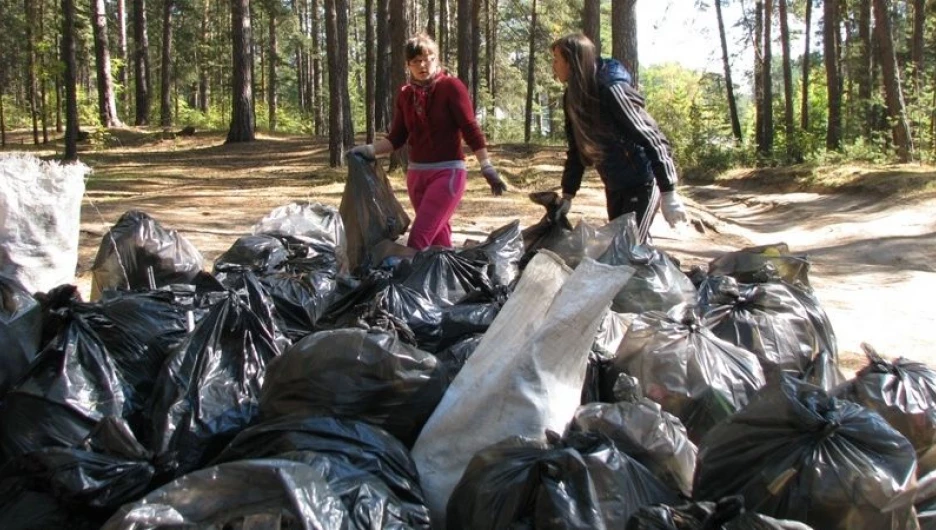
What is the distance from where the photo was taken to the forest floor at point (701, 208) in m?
6.62

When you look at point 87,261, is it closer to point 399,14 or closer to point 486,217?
point 486,217

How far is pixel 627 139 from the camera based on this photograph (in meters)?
4.41

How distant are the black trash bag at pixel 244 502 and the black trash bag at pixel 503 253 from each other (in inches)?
99.8

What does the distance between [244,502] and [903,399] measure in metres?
1.98

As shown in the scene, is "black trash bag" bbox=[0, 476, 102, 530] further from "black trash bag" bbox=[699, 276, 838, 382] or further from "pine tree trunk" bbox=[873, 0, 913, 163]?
"pine tree trunk" bbox=[873, 0, 913, 163]

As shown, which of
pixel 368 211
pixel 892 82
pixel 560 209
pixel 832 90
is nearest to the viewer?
pixel 560 209

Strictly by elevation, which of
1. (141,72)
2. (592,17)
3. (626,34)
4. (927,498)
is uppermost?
(141,72)

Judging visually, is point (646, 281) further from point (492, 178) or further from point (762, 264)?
point (492, 178)

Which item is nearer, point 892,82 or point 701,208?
point 701,208

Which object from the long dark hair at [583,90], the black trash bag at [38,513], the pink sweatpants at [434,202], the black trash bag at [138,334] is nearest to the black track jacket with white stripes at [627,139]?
the long dark hair at [583,90]

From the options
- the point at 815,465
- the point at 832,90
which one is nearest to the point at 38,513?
the point at 815,465

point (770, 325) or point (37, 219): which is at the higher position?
point (37, 219)

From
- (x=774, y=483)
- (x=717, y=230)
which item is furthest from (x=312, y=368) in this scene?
(x=717, y=230)

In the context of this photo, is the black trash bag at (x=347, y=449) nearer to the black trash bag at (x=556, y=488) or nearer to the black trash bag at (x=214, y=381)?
the black trash bag at (x=556, y=488)
